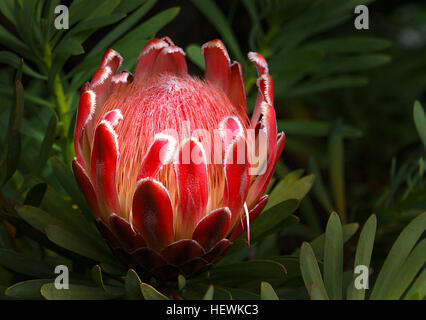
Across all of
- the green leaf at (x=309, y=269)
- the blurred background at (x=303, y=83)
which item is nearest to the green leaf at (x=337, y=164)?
the blurred background at (x=303, y=83)

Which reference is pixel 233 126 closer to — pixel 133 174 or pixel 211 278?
pixel 133 174

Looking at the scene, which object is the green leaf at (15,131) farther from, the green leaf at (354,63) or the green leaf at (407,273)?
the green leaf at (354,63)

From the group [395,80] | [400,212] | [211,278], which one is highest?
[395,80]

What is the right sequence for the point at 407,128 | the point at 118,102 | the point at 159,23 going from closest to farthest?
the point at 118,102, the point at 159,23, the point at 407,128

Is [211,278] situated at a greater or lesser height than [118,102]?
lesser

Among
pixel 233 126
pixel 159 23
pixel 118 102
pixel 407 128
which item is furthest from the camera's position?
pixel 407 128

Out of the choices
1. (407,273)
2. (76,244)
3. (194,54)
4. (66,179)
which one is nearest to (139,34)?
(194,54)

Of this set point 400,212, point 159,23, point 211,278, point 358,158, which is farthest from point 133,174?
point 358,158
